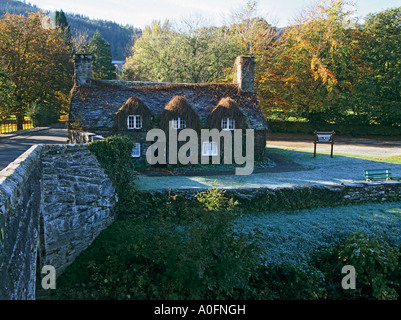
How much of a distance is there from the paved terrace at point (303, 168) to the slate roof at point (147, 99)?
4630 millimetres

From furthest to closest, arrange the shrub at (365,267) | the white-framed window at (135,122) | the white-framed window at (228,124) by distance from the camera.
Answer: the white-framed window at (228,124)
the white-framed window at (135,122)
the shrub at (365,267)

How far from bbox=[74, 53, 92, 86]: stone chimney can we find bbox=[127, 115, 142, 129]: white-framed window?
15.6ft

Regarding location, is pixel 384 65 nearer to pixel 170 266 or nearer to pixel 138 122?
pixel 138 122

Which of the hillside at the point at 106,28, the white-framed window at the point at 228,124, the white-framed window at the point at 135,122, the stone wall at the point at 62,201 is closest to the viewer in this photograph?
the stone wall at the point at 62,201

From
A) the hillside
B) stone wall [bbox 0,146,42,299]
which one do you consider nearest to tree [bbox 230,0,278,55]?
stone wall [bbox 0,146,42,299]

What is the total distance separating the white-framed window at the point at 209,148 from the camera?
22.8m

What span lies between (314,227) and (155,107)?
47.2 ft

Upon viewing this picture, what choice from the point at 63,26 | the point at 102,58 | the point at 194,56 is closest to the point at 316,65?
the point at 194,56

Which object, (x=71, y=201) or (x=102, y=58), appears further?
(x=102, y=58)

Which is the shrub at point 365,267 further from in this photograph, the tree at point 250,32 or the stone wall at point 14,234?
the tree at point 250,32

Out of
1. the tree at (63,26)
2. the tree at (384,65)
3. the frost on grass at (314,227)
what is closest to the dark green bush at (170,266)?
the frost on grass at (314,227)

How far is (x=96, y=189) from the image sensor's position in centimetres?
1245

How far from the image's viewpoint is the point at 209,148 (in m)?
22.9
